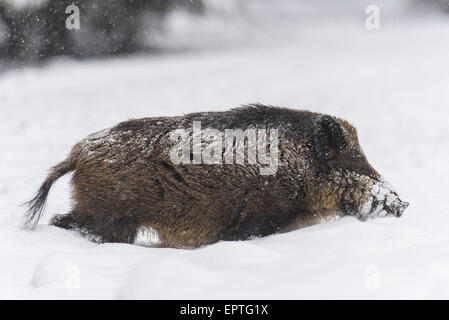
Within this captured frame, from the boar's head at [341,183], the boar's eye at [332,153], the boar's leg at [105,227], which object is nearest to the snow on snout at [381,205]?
the boar's head at [341,183]

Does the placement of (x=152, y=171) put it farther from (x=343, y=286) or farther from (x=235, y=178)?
(x=343, y=286)

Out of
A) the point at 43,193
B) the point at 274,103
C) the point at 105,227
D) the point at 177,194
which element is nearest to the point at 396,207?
the point at 177,194

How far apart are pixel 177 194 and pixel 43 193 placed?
1137 millimetres

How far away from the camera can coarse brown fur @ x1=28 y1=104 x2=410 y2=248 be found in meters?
3.91

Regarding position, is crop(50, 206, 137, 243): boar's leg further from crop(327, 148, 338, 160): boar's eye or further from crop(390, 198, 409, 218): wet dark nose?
crop(390, 198, 409, 218): wet dark nose

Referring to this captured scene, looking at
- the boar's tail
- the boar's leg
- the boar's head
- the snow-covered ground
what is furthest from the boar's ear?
the boar's tail

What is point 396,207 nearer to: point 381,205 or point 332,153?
point 381,205

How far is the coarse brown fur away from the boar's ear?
145 mm

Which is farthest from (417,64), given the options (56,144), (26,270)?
(26,270)

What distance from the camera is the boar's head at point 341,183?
13.6 feet

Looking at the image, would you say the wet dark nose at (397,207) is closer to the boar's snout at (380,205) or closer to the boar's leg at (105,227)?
the boar's snout at (380,205)
